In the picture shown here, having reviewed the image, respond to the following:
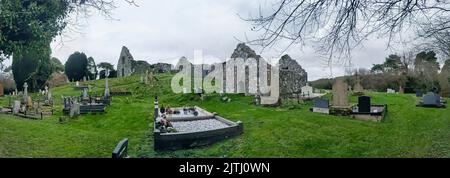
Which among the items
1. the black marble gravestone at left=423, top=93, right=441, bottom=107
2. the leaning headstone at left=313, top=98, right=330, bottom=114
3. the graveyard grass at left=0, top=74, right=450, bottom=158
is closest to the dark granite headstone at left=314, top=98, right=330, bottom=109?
the leaning headstone at left=313, top=98, right=330, bottom=114

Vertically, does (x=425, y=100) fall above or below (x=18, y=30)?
below

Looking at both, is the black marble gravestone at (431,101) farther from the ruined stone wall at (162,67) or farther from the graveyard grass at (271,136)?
the ruined stone wall at (162,67)

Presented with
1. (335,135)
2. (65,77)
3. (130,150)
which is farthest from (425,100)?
(65,77)

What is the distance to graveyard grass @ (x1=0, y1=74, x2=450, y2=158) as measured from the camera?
9125 millimetres

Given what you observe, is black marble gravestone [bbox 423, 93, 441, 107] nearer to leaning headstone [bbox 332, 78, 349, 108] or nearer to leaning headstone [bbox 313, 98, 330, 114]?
leaning headstone [bbox 332, 78, 349, 108]

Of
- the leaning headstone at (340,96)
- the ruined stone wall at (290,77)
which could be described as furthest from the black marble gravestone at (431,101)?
the ruined stone wall at (290,77)

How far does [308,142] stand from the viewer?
10.4 meters

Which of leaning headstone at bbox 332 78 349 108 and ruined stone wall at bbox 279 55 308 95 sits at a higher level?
ruined stone wall at bbox 279 55 308 95

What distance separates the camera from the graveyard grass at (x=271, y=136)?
9.12 metres

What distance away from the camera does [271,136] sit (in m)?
11.4

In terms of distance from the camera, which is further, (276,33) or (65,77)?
(65,77)

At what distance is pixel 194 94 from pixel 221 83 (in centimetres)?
213

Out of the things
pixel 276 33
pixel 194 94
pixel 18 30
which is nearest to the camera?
pixel 276 33
